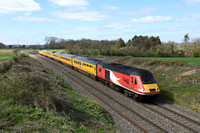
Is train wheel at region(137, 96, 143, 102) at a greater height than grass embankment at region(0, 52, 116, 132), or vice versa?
grass embankment at region(0, 52, 116, 132)

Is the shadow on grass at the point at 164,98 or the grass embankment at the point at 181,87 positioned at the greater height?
the grass embankment at the point at 181,87

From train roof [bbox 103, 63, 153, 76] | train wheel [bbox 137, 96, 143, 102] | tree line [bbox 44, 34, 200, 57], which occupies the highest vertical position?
tree line [bbox 44, 34, 200, 57]

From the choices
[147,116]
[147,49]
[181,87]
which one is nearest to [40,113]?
[147,116]

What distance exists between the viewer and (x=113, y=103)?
1541 centimetres

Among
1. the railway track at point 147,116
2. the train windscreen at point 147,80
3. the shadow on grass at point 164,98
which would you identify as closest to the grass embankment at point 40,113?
the railway track at point 147,116

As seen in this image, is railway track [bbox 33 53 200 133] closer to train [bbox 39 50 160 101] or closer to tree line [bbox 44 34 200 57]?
train [bbox 39 50 160 101]

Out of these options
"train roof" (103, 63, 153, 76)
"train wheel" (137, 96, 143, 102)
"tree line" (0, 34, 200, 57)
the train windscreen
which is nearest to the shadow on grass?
"train wheel" (137, 96, 143, 102)

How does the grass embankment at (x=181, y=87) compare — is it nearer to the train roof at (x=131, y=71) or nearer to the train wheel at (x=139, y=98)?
the train wheel at (x=139, y=98)

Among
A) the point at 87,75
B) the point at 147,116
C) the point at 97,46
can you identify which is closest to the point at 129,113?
the point at 147,116

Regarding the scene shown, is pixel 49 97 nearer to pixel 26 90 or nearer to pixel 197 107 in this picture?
pixel 26 90

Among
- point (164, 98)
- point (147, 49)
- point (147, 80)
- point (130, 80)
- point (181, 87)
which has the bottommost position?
point (164, 98)

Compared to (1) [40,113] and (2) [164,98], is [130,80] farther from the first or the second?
(1) [40,113]

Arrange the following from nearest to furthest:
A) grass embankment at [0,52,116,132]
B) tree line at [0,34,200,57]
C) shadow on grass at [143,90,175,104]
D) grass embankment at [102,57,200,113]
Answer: grass embankment at [0,52,116,132]
grass embankment at [102,57,200,113]
shadow on grass at [143,90,175,104]
tree line at [0,34,200,57]

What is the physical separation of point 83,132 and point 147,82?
29.4ft
